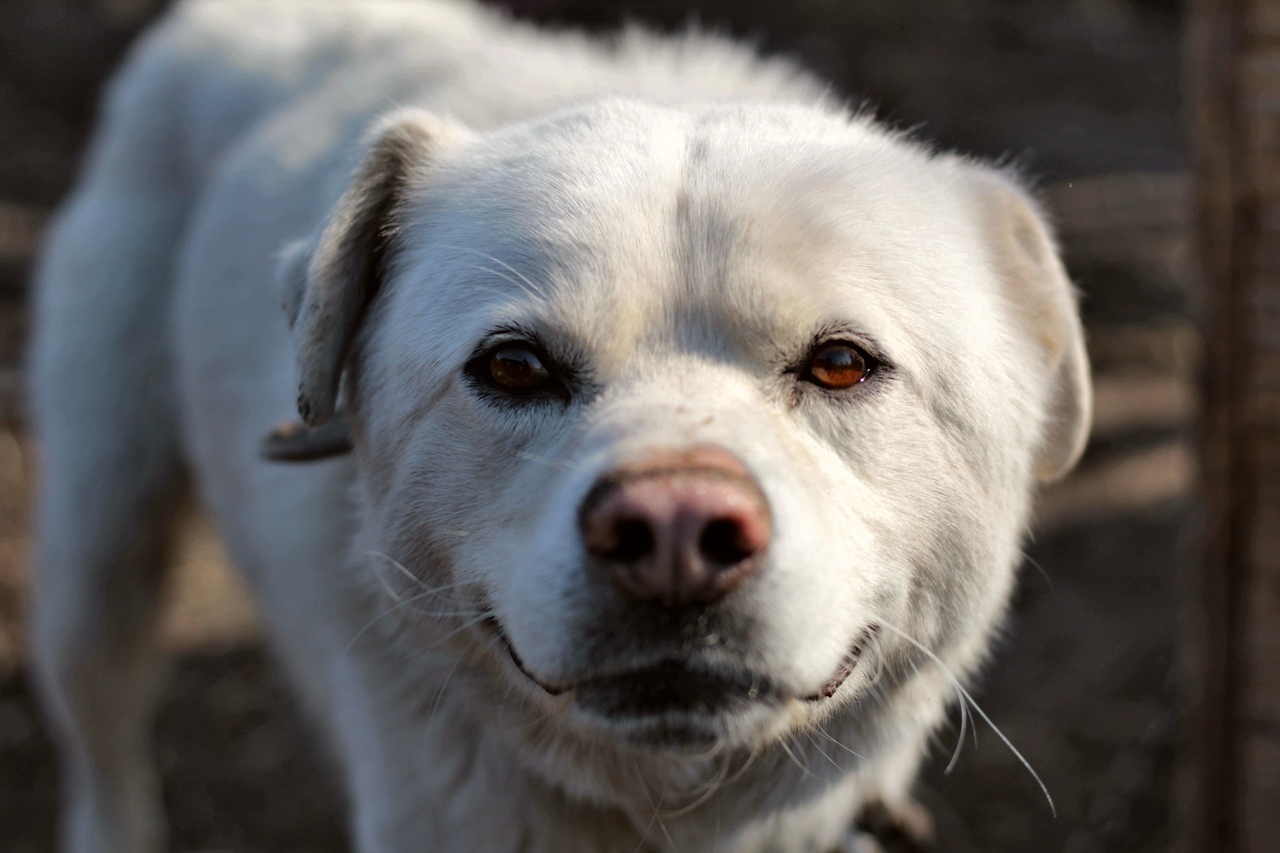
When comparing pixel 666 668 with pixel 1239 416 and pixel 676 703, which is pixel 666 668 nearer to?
pixel 676 703

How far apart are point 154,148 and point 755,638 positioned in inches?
102

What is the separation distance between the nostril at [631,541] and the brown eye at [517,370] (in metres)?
0.39

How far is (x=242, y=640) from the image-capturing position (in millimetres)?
5125

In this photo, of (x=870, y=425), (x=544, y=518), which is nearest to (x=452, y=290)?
(x=544, y=518)

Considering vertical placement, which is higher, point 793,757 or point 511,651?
point 511,651

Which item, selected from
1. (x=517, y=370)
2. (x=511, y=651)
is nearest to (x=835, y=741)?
(x=511, y=651)

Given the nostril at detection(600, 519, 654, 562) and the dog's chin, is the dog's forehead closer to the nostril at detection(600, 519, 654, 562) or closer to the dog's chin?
the nostril at detection(600, 519, 654, 562)

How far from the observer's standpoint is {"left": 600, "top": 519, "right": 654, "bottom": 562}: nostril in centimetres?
157

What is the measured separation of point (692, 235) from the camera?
73.7 inches

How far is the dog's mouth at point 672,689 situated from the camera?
1693 mm

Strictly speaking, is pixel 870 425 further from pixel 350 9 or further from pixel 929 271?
pixel 350 9

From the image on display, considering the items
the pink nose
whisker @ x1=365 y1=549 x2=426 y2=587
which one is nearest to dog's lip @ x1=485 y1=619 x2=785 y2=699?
the pink nose

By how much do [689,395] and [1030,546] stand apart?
3753mm

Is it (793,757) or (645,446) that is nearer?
(645,446)
